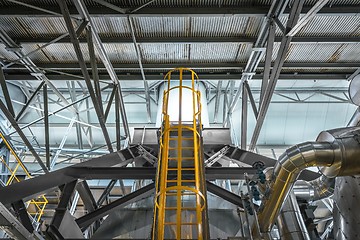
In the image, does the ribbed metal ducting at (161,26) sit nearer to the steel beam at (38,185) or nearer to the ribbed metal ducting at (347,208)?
the steel beam at (38,185)

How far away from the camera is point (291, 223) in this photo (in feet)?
16.3

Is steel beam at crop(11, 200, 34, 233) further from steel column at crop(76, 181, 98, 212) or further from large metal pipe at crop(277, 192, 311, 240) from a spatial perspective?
large metal pipe at crop(277, 192, 311, 240)

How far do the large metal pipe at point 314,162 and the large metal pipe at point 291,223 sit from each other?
0.34m

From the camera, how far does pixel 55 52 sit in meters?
8.19

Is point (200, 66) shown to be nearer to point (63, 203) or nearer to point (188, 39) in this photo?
point (188, 39)

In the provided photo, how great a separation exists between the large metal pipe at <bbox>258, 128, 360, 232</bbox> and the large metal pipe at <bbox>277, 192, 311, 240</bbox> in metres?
0.34

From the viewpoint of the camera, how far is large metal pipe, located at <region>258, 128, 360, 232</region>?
4195 millimetres

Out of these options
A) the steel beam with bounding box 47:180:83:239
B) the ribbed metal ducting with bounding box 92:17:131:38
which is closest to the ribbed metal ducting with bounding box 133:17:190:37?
the ribbed metal ducting with bounding box 92:17:131:38

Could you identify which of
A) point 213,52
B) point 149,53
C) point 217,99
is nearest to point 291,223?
point 213,52

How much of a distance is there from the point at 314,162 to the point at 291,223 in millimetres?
1284

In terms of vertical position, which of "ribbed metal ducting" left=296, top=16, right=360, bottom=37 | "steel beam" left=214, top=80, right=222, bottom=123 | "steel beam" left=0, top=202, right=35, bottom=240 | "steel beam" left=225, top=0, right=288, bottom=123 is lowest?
"steel beam" left=0, top=202, right=35, bottom=240

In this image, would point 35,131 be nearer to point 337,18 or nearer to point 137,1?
point 137,1

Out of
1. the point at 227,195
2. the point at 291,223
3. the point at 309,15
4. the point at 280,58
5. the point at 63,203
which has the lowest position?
the point at 291,223

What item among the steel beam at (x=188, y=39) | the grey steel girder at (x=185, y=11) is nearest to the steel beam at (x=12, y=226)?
the grey steel girder at (x=185, y=11)
